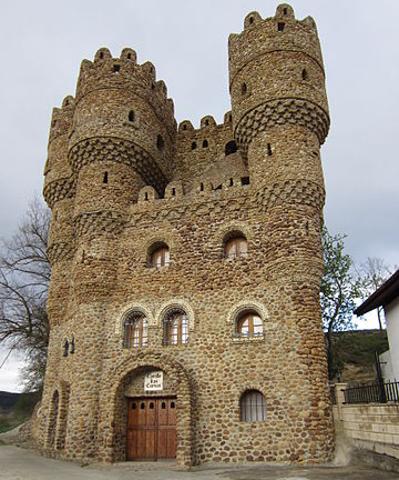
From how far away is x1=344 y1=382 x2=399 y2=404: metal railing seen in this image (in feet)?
42.9

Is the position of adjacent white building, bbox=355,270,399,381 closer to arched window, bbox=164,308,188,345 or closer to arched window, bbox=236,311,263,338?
arched window, bbox=236,311,263,338

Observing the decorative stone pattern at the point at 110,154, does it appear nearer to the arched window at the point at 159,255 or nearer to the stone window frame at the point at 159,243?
the stone window frame at the point at 159,243

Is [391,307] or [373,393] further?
[391,307]

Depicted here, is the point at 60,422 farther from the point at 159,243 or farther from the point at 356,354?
the point at 356,354

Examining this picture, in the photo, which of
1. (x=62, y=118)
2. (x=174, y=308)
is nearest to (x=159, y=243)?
(x=174, y=308)

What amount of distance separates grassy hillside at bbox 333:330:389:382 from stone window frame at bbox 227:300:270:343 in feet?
38.2

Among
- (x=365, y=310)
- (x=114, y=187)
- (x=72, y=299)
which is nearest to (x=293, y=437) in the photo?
(x=365, y=310)

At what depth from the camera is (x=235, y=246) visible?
18766 millimetres

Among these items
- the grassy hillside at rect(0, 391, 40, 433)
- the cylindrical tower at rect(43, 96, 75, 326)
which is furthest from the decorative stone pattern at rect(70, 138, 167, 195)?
the grassy hillside at rect(0, 391, 40, 433)

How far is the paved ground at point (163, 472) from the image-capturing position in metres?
12.4

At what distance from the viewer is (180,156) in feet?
81.6

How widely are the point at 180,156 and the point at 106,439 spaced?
14.6m

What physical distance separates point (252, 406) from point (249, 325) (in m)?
2.85

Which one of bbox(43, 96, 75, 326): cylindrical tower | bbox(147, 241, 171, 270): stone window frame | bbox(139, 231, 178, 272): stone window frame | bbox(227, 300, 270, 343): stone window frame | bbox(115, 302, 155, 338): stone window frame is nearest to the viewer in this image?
bbox(227, 300, 270, 343): stone window frame
